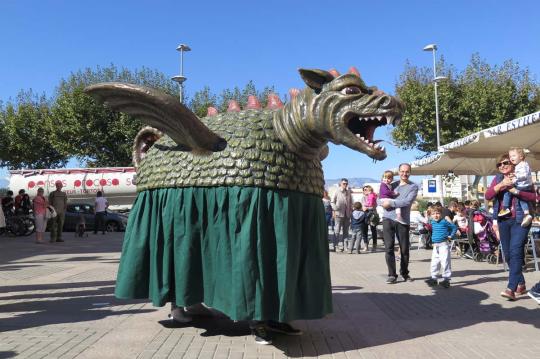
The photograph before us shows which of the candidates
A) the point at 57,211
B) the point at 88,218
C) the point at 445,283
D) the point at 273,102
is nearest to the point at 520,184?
the point at 445,283

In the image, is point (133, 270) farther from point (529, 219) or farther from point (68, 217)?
point (68, 217)

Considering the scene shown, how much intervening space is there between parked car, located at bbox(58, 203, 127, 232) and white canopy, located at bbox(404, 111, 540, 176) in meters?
12.6

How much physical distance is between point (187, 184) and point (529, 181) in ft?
13.9

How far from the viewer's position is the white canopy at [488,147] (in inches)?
344

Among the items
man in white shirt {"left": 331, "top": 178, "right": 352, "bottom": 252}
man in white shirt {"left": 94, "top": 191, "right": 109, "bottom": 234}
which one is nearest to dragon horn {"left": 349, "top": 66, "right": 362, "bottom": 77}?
man in white shirt {"left": 331, "top": 178, "right": 352, "bottom": 252}

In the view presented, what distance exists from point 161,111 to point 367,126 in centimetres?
161

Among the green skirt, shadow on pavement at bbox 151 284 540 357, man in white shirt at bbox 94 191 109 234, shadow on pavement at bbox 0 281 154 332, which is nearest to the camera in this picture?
the green skirt

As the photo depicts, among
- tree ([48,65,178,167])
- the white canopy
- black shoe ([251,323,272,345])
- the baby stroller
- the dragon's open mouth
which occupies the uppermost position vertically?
tree ([48,65,178,167])

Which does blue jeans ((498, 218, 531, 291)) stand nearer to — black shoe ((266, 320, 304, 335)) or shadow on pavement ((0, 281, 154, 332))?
black shoe ((266, 320, 304, 335))

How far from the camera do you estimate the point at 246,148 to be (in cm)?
369

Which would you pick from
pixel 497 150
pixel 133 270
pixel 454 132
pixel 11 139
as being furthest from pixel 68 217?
pixel 454 132

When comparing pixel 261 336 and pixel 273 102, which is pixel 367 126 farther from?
pixel 261 336

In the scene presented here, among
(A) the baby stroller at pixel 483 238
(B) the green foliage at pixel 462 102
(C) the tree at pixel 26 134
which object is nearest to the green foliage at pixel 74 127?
(C) the tree at pixel 26 134

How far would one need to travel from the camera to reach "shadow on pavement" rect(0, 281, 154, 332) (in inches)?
179
